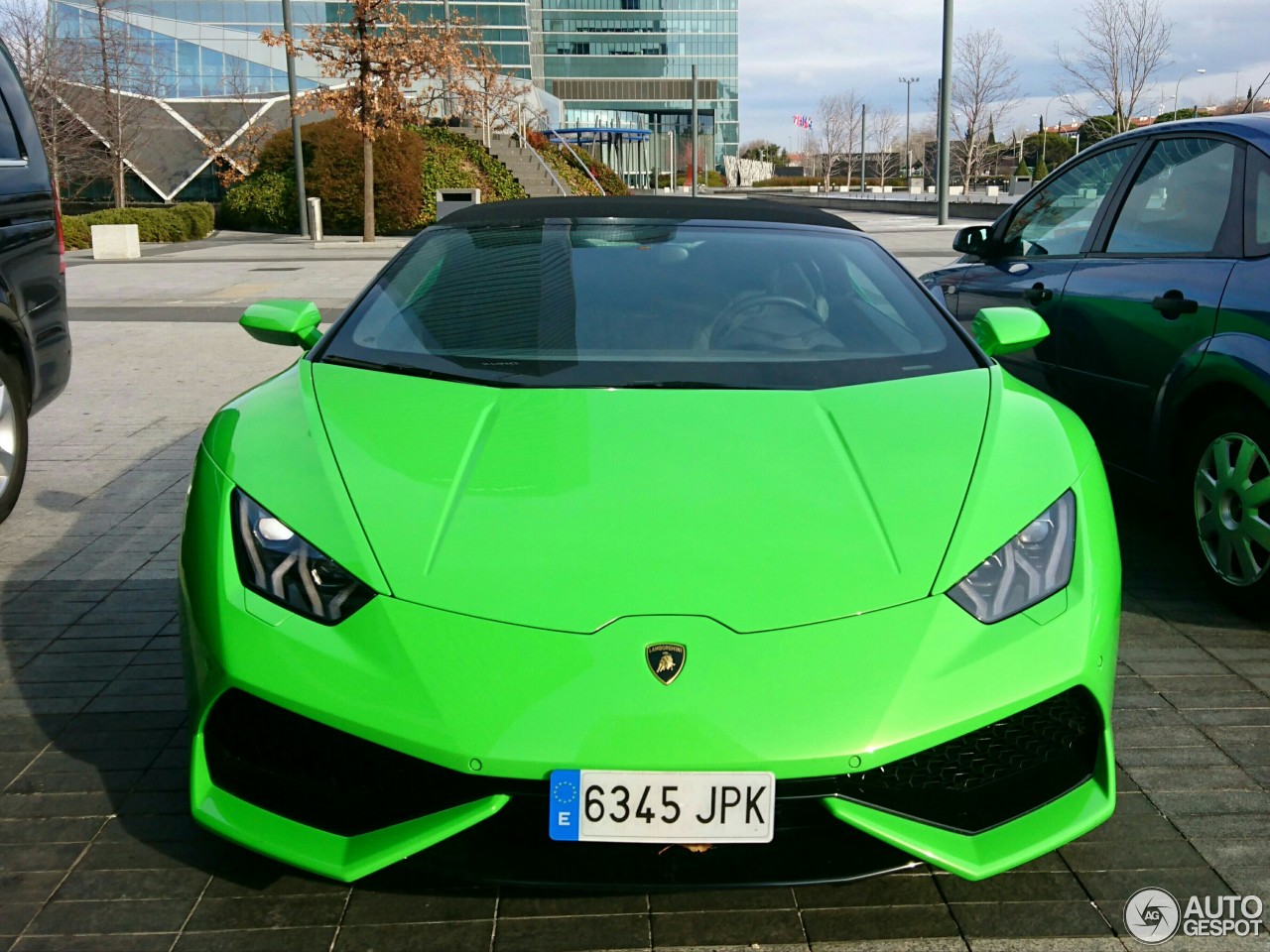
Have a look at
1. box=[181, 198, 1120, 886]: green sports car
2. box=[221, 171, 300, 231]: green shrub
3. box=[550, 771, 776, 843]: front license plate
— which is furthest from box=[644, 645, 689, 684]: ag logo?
box=[221, 171, 300, 231]: green shrub

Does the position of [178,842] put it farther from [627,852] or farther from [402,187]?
[402,187]

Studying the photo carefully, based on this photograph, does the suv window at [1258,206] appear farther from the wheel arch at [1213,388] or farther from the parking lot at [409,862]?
the parking lot at [409,862]

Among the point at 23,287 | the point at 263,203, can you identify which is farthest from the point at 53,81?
the point at 23,287

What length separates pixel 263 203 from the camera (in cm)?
3341

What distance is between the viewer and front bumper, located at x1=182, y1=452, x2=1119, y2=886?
2.11m

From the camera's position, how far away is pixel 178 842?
8.99ft

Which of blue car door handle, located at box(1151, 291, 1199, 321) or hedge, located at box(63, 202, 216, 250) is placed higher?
blue car door handle, located at box(1151, 291, 1199, 321)

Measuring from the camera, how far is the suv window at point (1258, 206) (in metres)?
4.12

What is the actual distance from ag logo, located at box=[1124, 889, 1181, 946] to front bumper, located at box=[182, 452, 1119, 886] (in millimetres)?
255

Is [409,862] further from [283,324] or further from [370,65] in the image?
[370,65]

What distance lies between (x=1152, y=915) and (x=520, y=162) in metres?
33.8

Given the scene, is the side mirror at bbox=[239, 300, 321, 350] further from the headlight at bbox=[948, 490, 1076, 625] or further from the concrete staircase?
the concrete staircase

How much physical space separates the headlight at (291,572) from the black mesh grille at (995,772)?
0.96 metres

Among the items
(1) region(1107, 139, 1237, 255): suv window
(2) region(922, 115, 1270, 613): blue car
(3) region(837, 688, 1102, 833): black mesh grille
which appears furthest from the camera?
(1) region(1107, 139, 1237, 255): suv window
